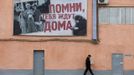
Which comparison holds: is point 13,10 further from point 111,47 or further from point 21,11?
point 111,47

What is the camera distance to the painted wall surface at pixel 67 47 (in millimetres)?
105812

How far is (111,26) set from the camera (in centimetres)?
10600

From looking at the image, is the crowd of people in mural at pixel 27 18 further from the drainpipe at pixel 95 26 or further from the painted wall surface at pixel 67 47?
the drainpipe at pixel 95 26

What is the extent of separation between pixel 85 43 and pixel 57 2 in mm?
3377

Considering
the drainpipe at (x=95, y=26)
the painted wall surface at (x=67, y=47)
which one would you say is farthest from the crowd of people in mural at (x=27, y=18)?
the drainpipe at (x=95, y=26)

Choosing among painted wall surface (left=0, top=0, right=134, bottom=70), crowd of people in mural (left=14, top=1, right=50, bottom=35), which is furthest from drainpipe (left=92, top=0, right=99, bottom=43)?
crowd of people in mural (left=14, top=1, right=50, bottom=35)

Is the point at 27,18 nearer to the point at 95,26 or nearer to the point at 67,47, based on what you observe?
the point at 67,47

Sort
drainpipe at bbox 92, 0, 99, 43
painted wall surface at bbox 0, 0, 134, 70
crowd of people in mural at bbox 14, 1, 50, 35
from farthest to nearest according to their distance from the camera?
crowd of people in mural at bbox 14, 1, 50, 35
painted wall surface at bbox 0, 0, 134, 70
drainpipe at bbox 92, 0, 99, 43

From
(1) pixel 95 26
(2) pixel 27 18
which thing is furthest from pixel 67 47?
(2) pixel 27 18

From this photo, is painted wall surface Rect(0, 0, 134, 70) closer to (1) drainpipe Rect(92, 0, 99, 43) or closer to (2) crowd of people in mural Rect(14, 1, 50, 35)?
(1) drainpipe Rect(92, 0, 99, 43)

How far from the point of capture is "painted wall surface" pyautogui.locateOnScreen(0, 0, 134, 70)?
105812 millimetres

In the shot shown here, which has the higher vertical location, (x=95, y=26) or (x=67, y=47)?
(x=95, y=26)

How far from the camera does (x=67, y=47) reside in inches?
4173

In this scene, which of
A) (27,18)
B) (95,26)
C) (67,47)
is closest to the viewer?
(95,26)
